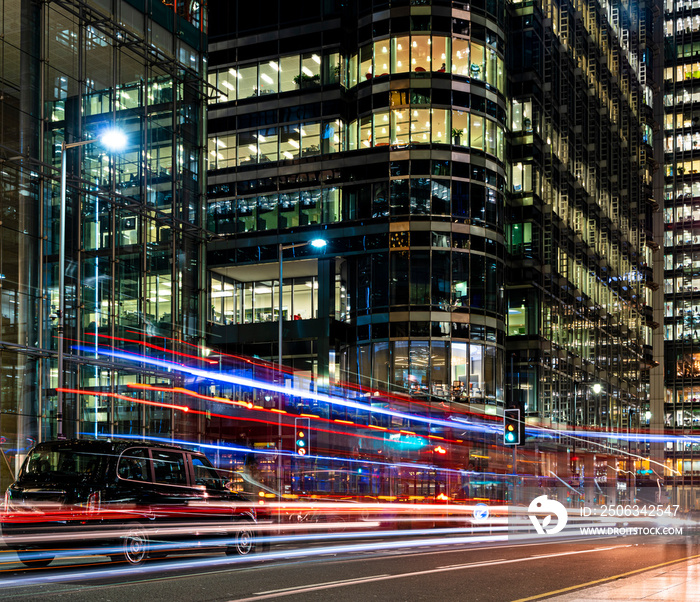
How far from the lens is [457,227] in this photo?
51156mm

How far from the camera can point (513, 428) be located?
27.0m

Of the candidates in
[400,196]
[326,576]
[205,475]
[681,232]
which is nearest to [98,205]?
[205,475]

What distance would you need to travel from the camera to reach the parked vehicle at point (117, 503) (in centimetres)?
1416

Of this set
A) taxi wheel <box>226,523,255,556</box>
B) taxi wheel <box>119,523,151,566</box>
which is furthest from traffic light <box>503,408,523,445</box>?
taxi wheel <box>119,523,151,566</box>

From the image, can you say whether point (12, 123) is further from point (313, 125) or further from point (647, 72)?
point (647, 72)

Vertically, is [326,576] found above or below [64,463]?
below

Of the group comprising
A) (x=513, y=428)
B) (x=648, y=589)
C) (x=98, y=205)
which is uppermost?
(x=98, y=205)

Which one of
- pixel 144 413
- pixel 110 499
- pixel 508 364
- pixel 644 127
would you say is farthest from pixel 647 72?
pixel 110 499

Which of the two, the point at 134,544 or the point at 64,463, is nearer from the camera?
the point at 134,544

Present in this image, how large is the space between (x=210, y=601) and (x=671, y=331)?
11924cm

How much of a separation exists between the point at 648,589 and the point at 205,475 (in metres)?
8.44

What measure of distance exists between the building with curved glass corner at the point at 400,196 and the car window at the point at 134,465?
31183 mm

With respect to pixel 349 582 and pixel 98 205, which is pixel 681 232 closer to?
pixel 98 205

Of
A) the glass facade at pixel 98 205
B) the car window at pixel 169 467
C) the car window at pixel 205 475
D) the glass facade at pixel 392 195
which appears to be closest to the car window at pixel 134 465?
the car window at pixel 169 467
